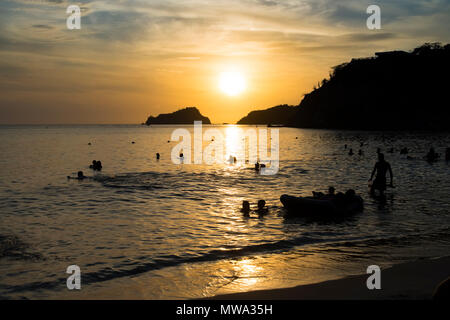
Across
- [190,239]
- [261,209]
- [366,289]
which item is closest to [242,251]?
[190,239]

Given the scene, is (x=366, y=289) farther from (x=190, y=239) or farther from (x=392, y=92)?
(x=392, y=92)

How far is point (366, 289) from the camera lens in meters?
7.79

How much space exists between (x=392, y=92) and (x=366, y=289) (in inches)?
6245

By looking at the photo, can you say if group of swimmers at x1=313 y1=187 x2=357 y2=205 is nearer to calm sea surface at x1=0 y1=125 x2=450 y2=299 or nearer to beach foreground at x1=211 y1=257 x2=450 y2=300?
calm sea surface at x1=0 y1=125 x2=450 y2=299

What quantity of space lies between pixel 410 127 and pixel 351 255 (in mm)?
146830

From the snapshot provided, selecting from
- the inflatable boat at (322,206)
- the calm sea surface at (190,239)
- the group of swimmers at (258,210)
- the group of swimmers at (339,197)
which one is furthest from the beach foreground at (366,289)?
the group of swimmers at (258,210)

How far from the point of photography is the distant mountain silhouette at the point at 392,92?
14188 cm

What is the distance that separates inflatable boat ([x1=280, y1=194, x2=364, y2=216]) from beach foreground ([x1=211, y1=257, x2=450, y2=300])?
276 inches

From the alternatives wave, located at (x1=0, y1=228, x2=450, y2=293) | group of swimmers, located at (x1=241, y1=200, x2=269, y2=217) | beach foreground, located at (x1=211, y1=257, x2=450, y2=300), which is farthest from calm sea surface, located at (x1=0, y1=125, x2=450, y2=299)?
beach foreground, located at (x1=211, y1=257, x2=450, y2=300)

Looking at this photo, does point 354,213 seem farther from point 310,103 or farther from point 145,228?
point 310,103

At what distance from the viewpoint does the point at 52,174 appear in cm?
3438

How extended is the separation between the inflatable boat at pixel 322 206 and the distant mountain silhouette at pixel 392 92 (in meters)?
134

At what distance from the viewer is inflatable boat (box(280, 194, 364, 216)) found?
52.5 ft

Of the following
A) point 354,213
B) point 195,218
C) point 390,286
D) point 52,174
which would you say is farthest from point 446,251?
point 52,174
